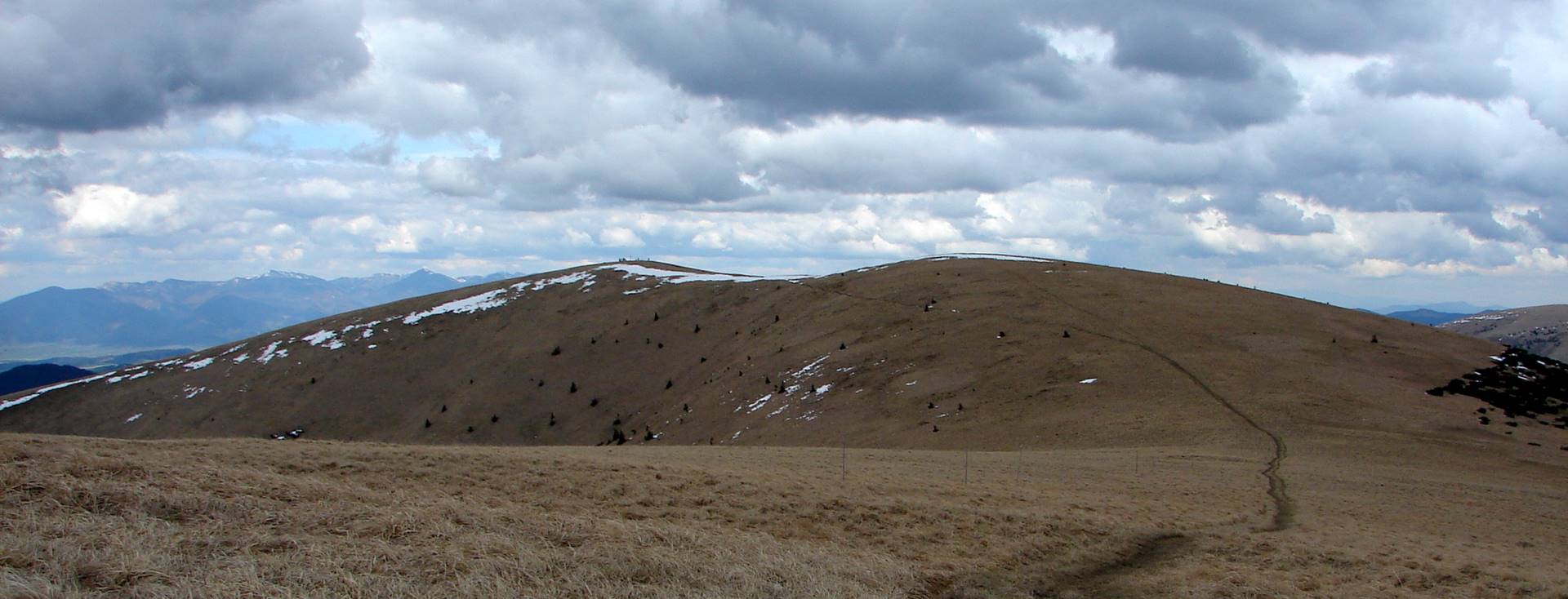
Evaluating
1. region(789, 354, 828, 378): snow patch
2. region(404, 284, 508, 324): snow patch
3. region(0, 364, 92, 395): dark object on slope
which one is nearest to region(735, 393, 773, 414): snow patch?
region(789, 354, 828, 378): snow patch

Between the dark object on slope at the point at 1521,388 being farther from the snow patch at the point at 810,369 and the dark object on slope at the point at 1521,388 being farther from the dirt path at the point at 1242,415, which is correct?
the snow patch at the point at 810,369

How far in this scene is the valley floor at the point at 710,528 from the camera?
422 inches

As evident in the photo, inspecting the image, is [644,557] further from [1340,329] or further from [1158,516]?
[1340,329]

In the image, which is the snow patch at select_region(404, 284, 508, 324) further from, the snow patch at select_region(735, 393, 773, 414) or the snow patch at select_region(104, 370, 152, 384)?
the snow patch at select_region(735, 393, 773, 414)

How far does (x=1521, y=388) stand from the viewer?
147 ft

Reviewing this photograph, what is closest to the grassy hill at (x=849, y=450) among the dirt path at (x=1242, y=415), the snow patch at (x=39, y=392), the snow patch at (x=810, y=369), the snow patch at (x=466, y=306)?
the dirt path at (x=1242, y=415)

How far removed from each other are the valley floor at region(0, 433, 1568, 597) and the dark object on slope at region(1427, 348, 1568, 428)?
15.9 m

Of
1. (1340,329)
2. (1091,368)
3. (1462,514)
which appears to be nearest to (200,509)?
(1462,514)

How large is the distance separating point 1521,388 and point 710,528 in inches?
1852

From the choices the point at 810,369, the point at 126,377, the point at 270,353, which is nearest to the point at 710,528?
the point at 810,369

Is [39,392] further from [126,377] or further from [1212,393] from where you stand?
[1212,393]

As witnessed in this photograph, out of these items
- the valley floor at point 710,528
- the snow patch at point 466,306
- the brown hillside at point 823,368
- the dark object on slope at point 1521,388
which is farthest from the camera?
the snow patch at point 466,306

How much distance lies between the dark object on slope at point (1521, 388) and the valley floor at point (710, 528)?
52.1ft

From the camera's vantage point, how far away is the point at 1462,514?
2484cm
